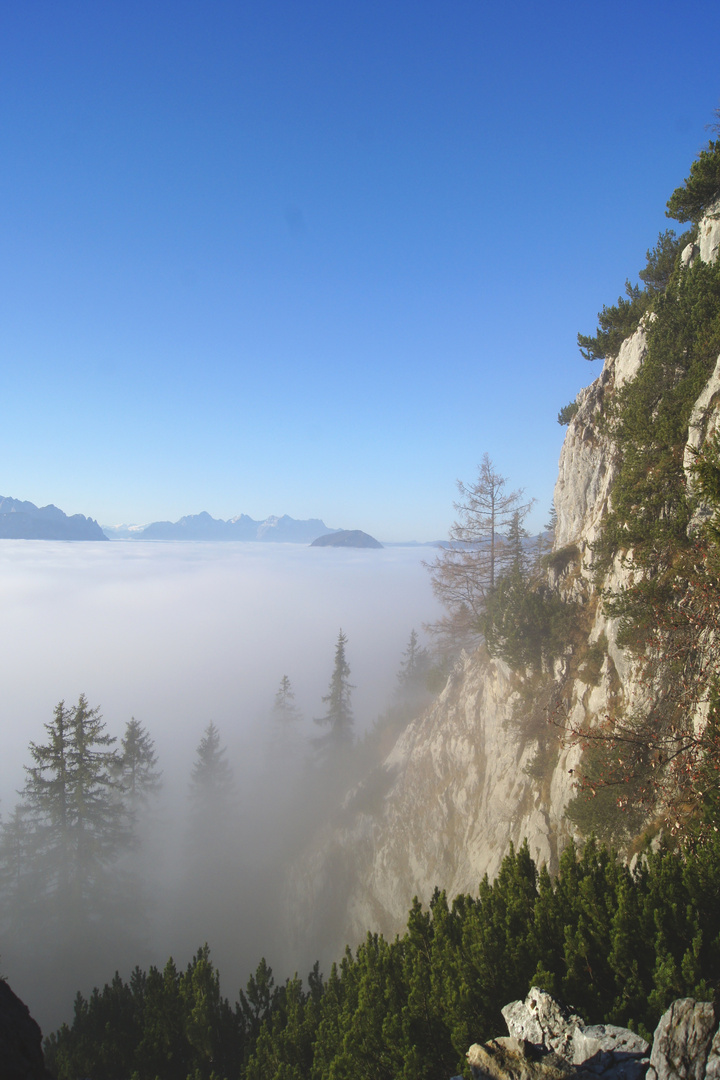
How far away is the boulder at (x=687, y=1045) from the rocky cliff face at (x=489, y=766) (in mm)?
9192

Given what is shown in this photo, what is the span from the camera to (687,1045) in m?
4.82

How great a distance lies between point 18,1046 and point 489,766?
68.2 ft

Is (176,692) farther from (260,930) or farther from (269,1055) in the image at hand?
(269,1055)

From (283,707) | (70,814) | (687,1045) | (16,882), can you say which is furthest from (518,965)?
(283,707)

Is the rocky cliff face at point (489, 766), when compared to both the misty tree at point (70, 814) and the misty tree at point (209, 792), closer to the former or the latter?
the misty tree at point (70, 814)

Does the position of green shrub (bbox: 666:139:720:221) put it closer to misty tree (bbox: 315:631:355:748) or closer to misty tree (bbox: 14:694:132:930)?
misty tree (bbox: 14:694:132:930)

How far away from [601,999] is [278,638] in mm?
181968

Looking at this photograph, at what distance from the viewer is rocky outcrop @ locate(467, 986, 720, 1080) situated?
15.7 ft

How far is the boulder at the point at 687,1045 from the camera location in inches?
184

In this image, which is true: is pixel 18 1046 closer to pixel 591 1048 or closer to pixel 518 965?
pixel 518 965

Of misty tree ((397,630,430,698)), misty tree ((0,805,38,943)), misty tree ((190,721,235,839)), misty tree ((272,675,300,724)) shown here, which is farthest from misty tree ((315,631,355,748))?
misty tree ((0,805,38,943))

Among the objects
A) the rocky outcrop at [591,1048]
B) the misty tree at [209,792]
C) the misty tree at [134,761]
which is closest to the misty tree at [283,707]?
the misty tree at [209,792]

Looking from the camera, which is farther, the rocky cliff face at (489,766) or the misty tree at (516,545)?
the misty tree at (516,545)

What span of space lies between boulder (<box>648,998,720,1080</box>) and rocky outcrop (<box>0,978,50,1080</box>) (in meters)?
7.97
